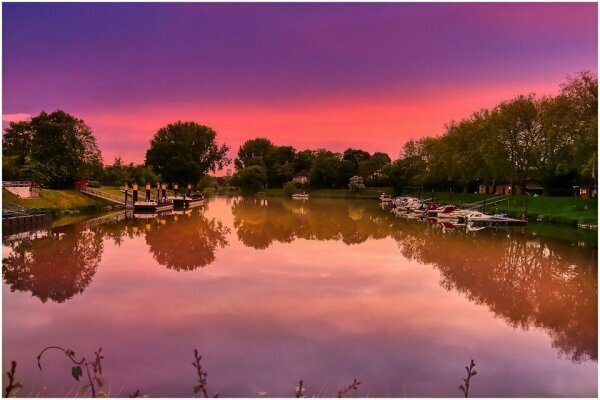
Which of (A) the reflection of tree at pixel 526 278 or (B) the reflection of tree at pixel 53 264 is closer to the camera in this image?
(A) the reflection of tree at pixel 526 278

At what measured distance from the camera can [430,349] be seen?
1041 centimetres

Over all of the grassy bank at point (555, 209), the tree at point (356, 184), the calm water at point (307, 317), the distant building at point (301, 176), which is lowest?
the calm water at point (307, 317)

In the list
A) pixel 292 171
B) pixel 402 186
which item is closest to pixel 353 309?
pixel 402 186

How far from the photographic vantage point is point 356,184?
111 meters

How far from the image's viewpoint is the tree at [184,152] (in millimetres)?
93438

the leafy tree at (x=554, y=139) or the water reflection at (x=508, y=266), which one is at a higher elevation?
the leafy tree at (x=554, y=139)


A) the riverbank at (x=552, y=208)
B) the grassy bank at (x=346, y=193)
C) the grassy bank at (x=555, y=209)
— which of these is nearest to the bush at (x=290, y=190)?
the grassy bank at (x=346, y=193)

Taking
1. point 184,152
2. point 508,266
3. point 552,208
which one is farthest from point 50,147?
point 508,266

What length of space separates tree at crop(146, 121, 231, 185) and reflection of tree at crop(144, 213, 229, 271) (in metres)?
53.4

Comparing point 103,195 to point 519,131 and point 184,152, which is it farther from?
point 519,131

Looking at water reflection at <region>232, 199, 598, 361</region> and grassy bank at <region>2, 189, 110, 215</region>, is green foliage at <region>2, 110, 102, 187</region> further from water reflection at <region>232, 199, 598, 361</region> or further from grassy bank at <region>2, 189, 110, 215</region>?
water reflection at <region>232, 199, 598, 361</region>

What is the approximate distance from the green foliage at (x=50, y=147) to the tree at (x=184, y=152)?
2837 cm

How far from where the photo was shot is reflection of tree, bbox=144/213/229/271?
21.9 metres

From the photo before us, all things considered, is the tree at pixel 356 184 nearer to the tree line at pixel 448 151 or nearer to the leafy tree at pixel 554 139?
the tree line at pixel 448 151
